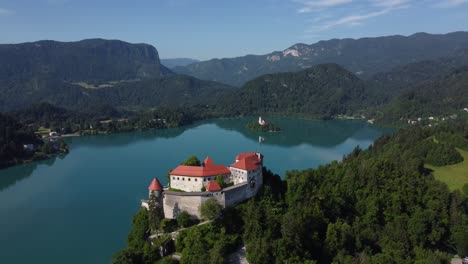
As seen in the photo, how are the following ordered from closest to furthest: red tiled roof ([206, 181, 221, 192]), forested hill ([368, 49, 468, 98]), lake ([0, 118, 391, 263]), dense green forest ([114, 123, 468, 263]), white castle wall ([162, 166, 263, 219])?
1. dense green forest ([114, 123, 468, 263])
2. red tiled roof ([206, 181, 221, 192])
3. white castle wall ([162, 166, 263, 219])
4. lake ([0, 118, 391, 263])
5. forested hill ([368, 49, 468, 98])

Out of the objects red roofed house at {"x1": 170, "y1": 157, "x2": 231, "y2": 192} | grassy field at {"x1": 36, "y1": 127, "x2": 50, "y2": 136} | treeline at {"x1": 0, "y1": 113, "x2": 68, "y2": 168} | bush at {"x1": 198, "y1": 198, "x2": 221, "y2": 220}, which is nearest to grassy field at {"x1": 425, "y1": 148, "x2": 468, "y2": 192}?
red roofed house at {"x1": 170, "y1": 157, "x2": 231, "y2": 192}

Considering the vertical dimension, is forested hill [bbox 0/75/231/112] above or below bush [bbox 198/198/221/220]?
above

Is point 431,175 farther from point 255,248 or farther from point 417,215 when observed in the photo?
point 255,248

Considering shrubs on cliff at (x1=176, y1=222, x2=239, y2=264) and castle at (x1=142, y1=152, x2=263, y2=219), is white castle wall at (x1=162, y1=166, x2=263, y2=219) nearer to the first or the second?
castle at (x1=142, y1=152, x2=263, y2=219)

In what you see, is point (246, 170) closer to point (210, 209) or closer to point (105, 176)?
point (210, 209)

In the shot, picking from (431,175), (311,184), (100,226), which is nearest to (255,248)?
(311,184)

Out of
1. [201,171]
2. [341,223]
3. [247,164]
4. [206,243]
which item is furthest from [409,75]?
[206,243]

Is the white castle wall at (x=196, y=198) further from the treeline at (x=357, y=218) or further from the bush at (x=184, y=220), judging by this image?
the treeline at (x=357, y=218)

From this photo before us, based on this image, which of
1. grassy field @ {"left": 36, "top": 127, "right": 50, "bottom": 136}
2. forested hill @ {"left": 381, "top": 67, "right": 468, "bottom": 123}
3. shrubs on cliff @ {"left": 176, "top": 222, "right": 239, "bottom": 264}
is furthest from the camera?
forested hill @ {"left": 381, "top": 67, "right": 468, "bottom": 123}
